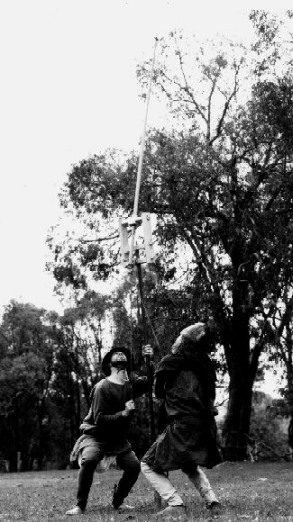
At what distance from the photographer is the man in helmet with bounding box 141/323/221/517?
834 centimetres

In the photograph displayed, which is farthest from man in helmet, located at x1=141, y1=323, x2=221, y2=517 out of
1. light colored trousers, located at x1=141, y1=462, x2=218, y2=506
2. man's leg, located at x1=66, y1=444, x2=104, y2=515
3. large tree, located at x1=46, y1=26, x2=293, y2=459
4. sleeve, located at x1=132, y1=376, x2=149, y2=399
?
large tree, located at x1=46, y1=26, x2=293, y2=459

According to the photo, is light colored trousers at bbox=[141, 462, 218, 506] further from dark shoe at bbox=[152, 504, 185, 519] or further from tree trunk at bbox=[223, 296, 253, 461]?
tree trunk at bbox=[223, 296, 253, 461]

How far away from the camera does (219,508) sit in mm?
8164

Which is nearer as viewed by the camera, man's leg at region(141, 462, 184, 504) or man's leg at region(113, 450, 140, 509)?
man's leg at region(141, 462, 184, 504)

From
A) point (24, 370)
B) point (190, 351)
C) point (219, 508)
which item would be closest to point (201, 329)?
point (190, 351)

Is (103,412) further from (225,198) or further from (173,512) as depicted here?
(225,198)

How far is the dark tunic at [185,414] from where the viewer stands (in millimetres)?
8336

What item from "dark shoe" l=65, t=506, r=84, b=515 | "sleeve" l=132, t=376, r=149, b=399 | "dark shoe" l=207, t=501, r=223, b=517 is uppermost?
"sleeve" l=132, t=376, r=149, b=399

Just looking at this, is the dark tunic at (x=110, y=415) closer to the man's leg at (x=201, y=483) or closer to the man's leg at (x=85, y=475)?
the man's leg at (x=85, y=475)

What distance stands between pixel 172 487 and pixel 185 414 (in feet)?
2.78

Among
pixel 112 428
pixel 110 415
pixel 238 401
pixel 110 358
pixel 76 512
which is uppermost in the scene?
pixel 238 401

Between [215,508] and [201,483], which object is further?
[201,483]

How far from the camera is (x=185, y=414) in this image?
8.47 meters

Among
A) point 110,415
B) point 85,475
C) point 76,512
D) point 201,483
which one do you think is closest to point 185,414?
point 201,483
